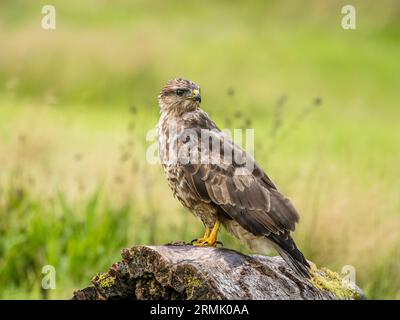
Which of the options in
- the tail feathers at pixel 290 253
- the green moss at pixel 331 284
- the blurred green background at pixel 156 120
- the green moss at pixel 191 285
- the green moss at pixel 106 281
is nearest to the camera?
the green moss at pixel 191 285

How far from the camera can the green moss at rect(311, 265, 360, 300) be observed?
6848 millimetres

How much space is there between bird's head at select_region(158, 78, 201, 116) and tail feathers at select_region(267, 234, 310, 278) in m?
1.41

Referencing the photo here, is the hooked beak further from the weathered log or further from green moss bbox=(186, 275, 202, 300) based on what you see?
green moss bbox=(186, 275, 202, 300)

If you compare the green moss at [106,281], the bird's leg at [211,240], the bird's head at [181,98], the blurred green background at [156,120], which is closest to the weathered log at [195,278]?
the green moss at [106,281]

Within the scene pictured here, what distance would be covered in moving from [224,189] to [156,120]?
10.5 metres

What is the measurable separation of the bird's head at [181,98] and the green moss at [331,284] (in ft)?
5.44

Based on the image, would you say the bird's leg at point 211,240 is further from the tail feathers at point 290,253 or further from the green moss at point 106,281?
the green moss at point 106,281

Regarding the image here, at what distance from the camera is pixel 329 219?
11477 mm

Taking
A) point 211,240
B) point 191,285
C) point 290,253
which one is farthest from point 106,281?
point 290,253

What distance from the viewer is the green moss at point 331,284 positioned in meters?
6.85

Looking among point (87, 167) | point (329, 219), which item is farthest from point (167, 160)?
point (87, 167)

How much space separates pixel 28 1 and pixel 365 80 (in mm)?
10000

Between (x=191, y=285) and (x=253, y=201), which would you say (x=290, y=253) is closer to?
(x=253, y=201)

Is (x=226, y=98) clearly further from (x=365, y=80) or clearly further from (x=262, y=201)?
(x=262, y=201)
